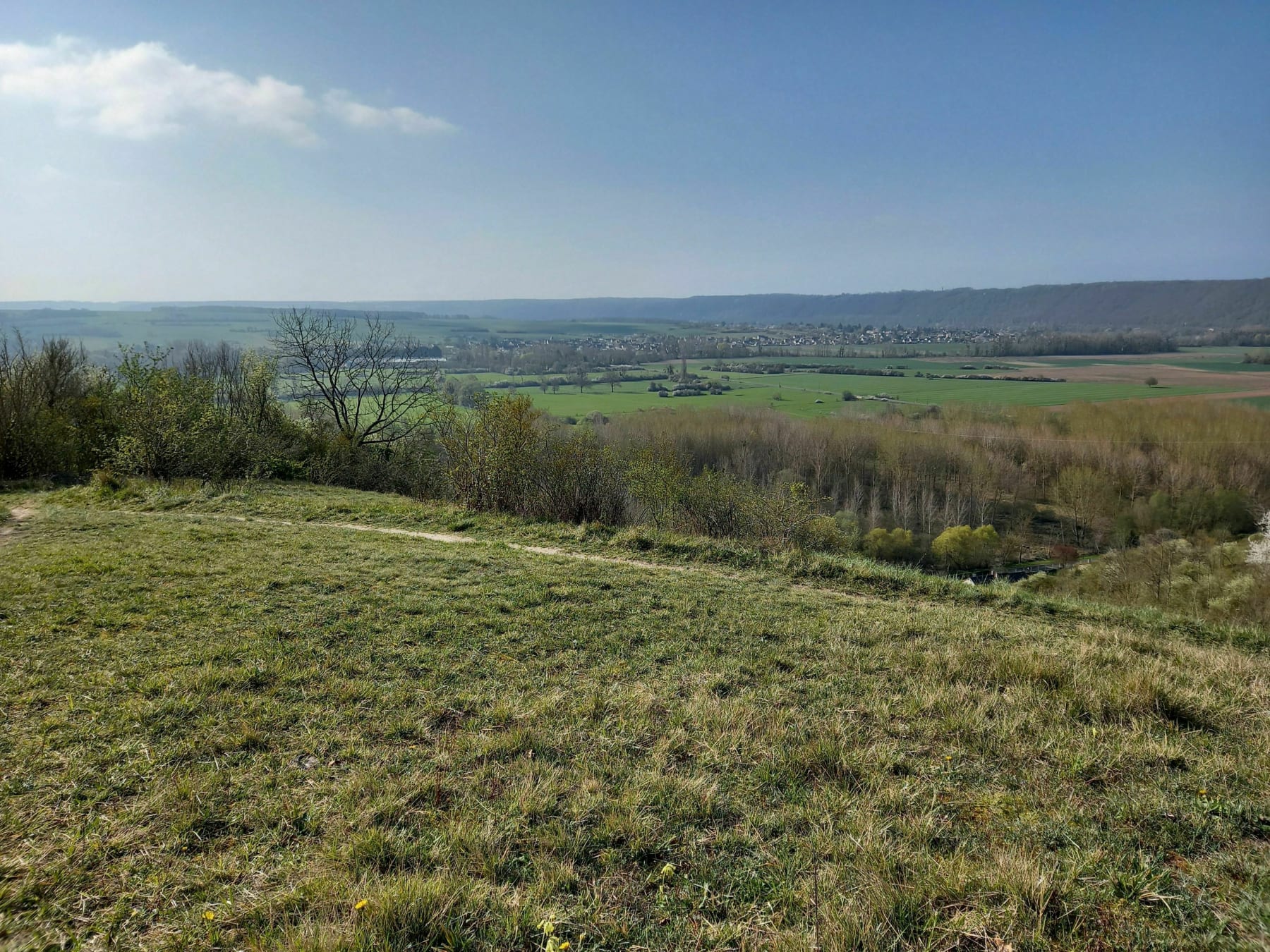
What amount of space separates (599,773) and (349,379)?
33.7 metres

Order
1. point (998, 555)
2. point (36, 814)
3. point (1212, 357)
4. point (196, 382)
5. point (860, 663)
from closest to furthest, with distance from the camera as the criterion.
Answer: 1. point (36, 814)
2. point (860, 663)
3. point (196, 382)
4. point (998, 555)
5. point (1212, 357)

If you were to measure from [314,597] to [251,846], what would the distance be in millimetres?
5147

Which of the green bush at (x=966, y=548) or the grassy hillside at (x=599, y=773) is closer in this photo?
the grassy hillside at (x=599, y=773)

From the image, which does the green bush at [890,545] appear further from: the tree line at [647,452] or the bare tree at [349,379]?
the bare tree at [349,379]

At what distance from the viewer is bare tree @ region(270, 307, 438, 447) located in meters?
32.6

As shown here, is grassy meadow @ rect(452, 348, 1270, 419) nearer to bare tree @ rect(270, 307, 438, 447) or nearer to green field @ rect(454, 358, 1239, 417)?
green field @ rect(454, 358, 1239, 417)

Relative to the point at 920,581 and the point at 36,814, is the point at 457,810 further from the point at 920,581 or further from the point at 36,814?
the point at 920,581

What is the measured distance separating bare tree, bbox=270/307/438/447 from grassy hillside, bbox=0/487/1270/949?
81.4 ft

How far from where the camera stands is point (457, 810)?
3.85 m

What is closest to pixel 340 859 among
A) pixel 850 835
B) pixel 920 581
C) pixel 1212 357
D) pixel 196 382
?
pixel 850 835

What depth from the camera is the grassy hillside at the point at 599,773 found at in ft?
9.77

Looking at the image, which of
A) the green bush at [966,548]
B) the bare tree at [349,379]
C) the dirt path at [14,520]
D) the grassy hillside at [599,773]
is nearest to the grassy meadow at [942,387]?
the bare tree at [349,379]

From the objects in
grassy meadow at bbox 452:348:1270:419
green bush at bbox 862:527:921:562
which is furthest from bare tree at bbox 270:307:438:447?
green bush at bbox 862:527:921:562

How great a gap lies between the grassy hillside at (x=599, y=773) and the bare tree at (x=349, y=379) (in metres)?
24.8
